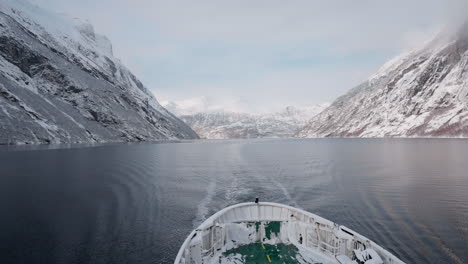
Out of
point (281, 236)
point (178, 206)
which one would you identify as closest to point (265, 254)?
point (281, 236)

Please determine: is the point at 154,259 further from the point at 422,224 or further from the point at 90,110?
the point at 90,110

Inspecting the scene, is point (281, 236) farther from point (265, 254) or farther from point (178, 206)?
point (178, 206)

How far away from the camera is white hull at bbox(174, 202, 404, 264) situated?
16.9m

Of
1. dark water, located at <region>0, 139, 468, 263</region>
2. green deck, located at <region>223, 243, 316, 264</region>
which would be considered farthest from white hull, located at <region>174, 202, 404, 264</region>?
dark water, located at <region>0, 139, 468, 263</region>

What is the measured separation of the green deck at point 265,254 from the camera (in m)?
18.6

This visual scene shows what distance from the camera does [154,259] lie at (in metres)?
21.3

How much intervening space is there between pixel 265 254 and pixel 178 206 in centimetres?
1862

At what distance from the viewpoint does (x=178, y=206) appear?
3566cm

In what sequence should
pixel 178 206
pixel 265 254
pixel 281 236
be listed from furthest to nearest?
1. pixel 178 206
2. pixel 281 236
3. pixel 265 254

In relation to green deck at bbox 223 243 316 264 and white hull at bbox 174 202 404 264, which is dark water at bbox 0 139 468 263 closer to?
white hull at bbox 174 202 404 264

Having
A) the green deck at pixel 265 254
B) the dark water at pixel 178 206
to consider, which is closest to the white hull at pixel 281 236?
the green deck at pixel 265 254

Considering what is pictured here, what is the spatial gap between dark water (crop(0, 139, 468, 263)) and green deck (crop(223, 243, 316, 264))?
5.58 metres

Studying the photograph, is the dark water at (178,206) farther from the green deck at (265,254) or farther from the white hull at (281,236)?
the green deck at (265,254)

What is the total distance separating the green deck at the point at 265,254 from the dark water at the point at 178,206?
18.3 ft
